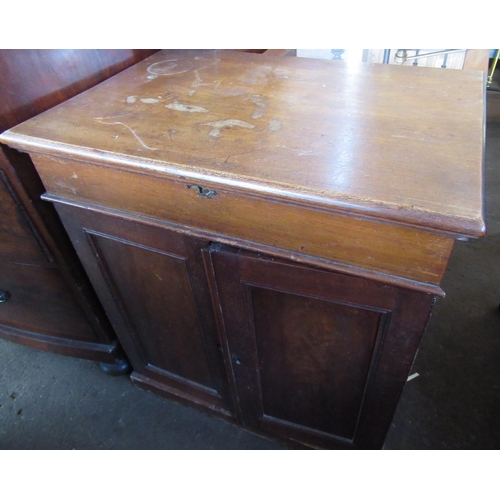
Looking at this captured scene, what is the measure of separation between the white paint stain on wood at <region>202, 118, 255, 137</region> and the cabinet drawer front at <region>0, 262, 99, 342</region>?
66 centimetres

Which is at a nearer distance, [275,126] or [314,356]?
[275,126]

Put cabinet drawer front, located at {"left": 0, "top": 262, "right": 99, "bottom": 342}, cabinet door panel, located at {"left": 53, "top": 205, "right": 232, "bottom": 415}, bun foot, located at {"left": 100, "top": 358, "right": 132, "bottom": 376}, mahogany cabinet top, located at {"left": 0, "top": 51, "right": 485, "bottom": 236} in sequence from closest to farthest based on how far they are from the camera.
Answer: mahogany cabinet top, located at {"left": 0, "top": 51, "right": 485, "bottom": 236} < cabinet door panel, located at {"left": 53, "top": 205, "right": 232, "bottom": 415} < cabinet drawer front, located at {"left": 0, "top": 262, "right": 99, "bottom": 342} < bun foot, located at {"left": 100, "top": 358, "right": 132, "bottom": 376}

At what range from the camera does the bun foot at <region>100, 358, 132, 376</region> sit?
132cm

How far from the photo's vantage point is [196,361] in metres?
1.05

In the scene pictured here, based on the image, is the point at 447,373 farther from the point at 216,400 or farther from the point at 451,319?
the point at 216,400

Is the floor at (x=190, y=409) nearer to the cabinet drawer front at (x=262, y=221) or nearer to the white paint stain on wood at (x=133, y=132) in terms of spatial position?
the cabinet drawer front at (x=262, y=221)

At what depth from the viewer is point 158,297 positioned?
3.05 feet

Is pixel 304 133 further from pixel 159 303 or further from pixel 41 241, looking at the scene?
pixel 41 241

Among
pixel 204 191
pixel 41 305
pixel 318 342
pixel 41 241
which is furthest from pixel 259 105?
pixel 41 305

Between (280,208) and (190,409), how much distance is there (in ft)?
3.04

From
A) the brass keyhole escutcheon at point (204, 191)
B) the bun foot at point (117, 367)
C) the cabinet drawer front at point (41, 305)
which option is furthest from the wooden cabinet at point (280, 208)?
the bun foot at point (117, 367)

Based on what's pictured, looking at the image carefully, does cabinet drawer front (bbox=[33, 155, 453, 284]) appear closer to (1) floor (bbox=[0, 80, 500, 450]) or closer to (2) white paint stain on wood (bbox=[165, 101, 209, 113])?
(2) white paint stain on wood (bbox=[165, 101, 209, 113])

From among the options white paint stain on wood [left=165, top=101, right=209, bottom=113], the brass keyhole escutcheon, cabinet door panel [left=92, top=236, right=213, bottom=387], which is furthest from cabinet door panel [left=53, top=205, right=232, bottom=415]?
white paint stain on wood [left=165, top=101, right=209, bottom=113]

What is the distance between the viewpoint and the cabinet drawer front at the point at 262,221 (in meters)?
0.56
